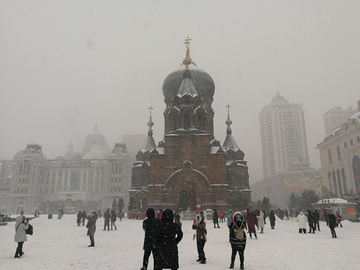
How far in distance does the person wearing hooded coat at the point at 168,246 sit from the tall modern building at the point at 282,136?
144083 mm

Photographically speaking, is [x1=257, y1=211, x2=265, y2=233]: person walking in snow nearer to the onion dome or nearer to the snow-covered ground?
the snow-covered ground

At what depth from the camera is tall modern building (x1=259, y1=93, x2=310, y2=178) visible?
472 feet

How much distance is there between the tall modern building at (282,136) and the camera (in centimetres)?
14375

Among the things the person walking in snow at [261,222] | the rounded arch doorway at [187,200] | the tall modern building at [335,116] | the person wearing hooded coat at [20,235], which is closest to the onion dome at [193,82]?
the rounded arch doorway at [187,200]

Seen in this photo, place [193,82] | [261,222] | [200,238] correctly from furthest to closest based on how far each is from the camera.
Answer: [193,82] → [261,222] → [200,238]

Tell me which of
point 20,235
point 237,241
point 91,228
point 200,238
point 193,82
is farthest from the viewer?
point 193,82

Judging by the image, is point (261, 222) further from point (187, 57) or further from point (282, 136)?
point (282, 136)

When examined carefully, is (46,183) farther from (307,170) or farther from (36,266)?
(307,170)

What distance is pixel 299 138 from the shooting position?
145000 millimetres

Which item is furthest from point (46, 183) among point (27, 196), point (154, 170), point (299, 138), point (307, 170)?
point (299, 138)

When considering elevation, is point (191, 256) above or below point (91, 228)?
below

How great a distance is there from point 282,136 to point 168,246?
488 ft

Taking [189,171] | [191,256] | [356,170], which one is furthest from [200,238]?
[356,170]

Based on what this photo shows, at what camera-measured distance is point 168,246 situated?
20.1ft
